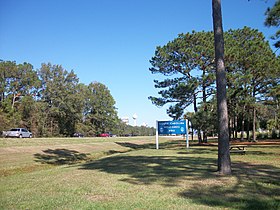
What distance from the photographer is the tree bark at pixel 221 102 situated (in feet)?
30.8

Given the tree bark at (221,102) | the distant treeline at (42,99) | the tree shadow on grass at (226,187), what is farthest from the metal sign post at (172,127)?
the distant treeline at (42,99)

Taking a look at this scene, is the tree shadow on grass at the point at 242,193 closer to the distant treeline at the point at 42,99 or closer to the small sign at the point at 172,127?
the small sign at the point at 172,127

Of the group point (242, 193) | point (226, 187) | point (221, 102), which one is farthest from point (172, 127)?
point (242, 193)

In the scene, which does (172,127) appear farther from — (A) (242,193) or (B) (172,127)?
(A) (242,193)

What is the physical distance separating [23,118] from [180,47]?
4109 cm

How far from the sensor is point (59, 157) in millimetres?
21781

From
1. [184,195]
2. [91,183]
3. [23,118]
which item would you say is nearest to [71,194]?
[91,183]

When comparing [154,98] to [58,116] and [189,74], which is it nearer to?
[189,74]

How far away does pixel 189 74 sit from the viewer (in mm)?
30562

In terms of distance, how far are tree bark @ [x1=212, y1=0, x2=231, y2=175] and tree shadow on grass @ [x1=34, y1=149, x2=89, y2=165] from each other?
40.6 ft

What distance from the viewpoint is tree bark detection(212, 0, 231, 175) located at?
370 inches

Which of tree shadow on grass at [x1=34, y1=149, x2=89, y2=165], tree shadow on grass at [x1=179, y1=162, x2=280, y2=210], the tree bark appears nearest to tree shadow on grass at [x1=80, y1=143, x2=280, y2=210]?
tree shadow on grass at [x1=179, y1=162, x2=280, y2=210]

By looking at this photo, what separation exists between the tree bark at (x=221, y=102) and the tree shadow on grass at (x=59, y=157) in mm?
12379

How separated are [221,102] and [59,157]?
15929 mm
